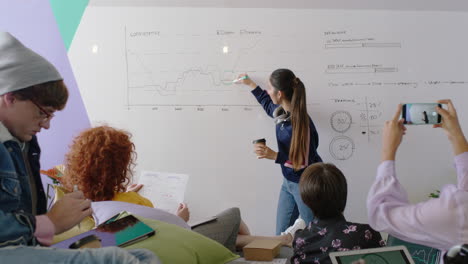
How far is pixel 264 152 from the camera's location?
2.92 metres

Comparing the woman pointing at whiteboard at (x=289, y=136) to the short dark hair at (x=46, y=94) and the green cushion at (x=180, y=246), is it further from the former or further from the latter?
the short dark hair at (x=46, y=94)

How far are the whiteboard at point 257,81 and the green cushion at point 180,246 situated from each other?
140 centimetres

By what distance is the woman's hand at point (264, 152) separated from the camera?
292 centimetres

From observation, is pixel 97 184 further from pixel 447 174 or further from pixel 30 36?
pixel 447 174

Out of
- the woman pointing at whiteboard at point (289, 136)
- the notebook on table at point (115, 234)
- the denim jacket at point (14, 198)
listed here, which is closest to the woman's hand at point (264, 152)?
the woman pointing at whiteboard at point (289, 136)

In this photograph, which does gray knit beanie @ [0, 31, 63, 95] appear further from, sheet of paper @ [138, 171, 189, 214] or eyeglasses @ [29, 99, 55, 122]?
sheet of paper @ [138, 171, 189, 214]

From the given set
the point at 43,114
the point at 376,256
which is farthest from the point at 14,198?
the point at 376,256

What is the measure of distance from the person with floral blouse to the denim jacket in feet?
3.29

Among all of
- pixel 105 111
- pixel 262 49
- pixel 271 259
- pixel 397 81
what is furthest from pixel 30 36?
pixel 397 81

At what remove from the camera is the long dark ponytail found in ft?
9.15

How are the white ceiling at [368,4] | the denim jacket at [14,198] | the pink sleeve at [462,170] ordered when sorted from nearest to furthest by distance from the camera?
the denim jacket at [14,198] → the pink sleeve at [462,170] → the white ceiling at [368,4]

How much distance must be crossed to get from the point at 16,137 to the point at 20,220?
322 millimetres

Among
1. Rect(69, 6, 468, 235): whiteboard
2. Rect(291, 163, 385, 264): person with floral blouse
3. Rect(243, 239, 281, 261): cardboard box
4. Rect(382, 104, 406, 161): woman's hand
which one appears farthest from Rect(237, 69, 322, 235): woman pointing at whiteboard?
Rect(382, 104, 406, 161): woman's hand

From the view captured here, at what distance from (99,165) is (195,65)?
129 cm
